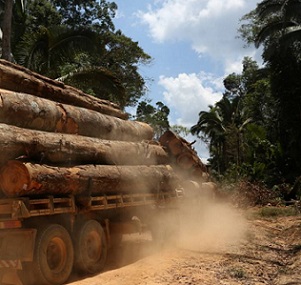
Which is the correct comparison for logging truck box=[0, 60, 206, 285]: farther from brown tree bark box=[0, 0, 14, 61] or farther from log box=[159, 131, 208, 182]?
brown tree bark box=[0, 0, 14, 61]

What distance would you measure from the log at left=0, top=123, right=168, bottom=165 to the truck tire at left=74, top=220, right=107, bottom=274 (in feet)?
4.38

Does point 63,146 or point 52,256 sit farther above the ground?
point 63,146

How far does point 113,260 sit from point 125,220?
1007 millimetres

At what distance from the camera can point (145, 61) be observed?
97.9 feet

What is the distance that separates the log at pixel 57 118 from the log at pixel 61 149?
15.2 inches

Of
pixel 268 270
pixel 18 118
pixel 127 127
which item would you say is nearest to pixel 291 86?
pixel 127 127

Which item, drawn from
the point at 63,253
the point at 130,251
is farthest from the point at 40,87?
the point at 130,251

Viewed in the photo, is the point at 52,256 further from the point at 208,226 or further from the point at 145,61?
the point at 145,61

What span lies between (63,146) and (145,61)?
867 inches

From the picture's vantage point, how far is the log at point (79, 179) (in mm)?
7234

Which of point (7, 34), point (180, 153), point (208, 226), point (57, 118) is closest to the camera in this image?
point (57, 118)

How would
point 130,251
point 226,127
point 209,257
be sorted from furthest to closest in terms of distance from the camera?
point 226,127
point 130,251
point 209,257

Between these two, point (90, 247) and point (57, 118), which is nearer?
point (90, 247)

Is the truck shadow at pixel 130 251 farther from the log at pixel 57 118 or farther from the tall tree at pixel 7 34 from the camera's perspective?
the tall tree at pixel 7 34
